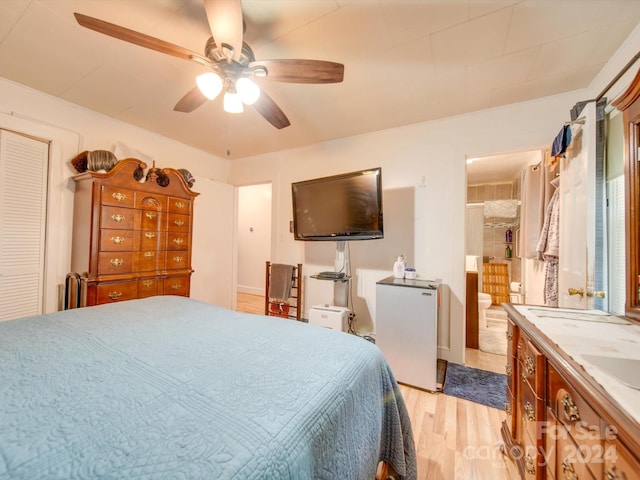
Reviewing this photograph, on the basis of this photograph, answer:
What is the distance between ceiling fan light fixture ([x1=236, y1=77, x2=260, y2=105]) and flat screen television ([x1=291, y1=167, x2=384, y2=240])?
4.26 ft

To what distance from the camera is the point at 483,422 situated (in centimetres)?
175

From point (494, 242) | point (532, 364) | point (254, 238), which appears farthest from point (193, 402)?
point (494, 242)

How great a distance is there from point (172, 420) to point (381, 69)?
2293 millimetres

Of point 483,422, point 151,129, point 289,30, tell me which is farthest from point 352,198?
point 151,129

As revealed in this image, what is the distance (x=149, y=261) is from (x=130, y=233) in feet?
1.09

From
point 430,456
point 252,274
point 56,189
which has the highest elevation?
point 56,189

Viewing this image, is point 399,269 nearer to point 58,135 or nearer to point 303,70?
point 303,70

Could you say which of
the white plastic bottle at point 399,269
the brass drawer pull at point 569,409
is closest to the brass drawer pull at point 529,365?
the brass drawer pull at point 569,409

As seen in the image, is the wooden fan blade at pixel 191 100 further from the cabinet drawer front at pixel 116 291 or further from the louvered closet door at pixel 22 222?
the cabinet drawer front at pixel 116 291

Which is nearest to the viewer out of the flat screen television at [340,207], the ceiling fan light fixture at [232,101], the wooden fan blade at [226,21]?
the wooden fan blade at [226,21]

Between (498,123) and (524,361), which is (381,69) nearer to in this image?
(498,123)

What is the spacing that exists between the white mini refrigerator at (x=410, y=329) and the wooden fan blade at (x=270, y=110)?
1625 millimetres

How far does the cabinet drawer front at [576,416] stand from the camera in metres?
0.65

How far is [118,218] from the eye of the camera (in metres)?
2.38
